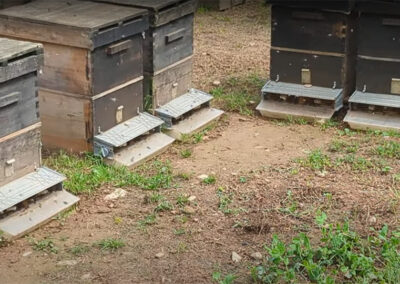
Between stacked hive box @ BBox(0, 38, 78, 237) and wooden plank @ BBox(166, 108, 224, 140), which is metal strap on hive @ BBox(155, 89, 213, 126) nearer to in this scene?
wooden plank @ BBox(166, 108, 224, 140)

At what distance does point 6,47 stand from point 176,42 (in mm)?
1915

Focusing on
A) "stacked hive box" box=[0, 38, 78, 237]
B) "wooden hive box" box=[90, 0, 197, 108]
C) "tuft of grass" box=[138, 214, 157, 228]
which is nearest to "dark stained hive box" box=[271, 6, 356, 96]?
"wooden hive box" box=[90, 0, 197, 108]

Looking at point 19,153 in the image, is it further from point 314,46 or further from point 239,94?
point 239,94

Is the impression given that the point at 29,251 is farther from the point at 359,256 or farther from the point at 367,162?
the point at 367,162

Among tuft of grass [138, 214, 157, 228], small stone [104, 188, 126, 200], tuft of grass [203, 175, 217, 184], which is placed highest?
tuft of grass [203, 175, 217, 184]

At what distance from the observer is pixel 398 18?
708 cm

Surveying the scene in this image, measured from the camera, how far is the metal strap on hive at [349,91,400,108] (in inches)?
286

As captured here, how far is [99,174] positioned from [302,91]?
7.20 ft

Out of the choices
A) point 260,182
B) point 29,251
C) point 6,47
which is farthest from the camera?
point 260,182

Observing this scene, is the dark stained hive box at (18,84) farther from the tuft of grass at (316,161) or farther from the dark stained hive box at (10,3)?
the tuft of grass at (316,161)

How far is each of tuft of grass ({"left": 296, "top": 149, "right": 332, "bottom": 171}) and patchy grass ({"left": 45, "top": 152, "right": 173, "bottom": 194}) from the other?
1021 millimetres

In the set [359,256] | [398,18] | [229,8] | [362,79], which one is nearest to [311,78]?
[362,79]

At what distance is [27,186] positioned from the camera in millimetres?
5578

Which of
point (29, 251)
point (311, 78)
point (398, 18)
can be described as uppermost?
point (398, 18)
